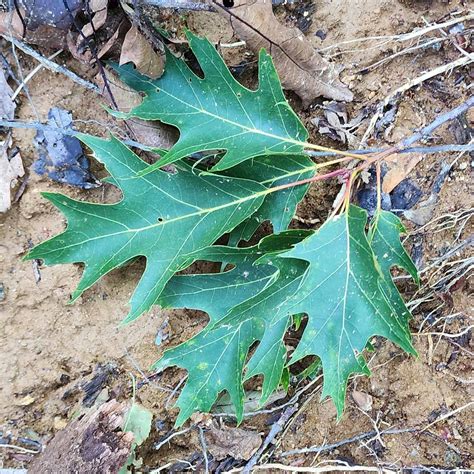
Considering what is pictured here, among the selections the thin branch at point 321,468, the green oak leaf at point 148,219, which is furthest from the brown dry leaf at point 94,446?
the thin branch at point 321,468

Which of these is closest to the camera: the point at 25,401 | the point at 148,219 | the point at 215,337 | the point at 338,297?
the point at 338,297

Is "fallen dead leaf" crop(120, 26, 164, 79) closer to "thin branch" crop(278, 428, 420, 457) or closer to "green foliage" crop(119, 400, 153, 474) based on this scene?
"green foliage" crop(119, 400, 153, 474)

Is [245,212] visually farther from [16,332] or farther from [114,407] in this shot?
[16,332]

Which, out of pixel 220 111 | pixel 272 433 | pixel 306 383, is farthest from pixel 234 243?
pixel 272 433

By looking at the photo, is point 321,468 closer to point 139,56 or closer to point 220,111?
point 220,111

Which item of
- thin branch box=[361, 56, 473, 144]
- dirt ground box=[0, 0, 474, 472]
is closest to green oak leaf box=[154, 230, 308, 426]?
dirt ground box=[0, 0, 474, 472]

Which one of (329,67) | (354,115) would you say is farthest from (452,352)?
(329,67)

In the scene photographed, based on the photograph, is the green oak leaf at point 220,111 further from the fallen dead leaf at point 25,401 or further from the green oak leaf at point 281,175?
the fallen dead leaf at point 25,401
